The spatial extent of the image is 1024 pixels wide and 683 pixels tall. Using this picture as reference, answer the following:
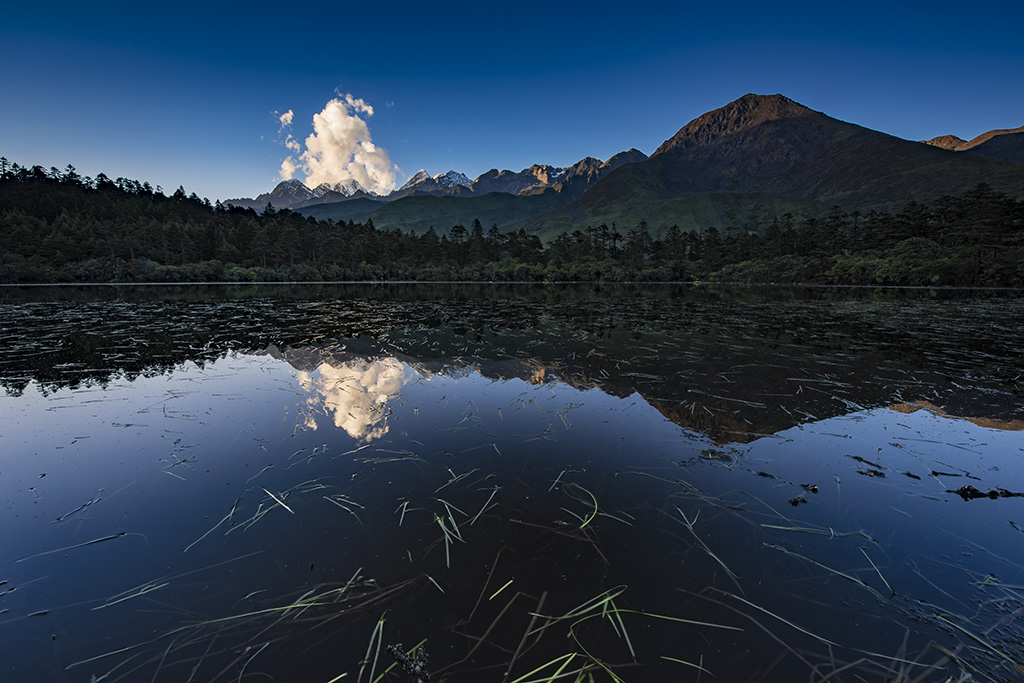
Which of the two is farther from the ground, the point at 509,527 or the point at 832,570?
the point at 509,527

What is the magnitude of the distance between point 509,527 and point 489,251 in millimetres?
115086

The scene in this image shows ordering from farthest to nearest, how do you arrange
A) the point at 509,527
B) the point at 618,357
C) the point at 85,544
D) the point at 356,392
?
1. the point at 618,357
2. the point at 356,392
3. the point at 509,527
4. the point at 85,544

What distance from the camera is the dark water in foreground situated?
120 inches

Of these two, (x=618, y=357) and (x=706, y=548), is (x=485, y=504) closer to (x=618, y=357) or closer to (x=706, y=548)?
(x=706, y=548)

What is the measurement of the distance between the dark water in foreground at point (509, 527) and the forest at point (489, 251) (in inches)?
3153

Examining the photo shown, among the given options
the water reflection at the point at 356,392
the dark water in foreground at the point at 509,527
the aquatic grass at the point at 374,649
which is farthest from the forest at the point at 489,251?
the aquatic grass at the point at 374,649

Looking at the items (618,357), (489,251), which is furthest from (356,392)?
(489,251)

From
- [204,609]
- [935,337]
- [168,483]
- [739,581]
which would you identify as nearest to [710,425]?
[739,581]

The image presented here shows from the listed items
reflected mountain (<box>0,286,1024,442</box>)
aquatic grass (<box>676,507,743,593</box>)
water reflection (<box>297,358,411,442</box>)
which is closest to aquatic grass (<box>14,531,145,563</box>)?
water reflection (<box>297,358,411,442</box>)

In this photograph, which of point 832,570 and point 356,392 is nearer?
point 832,570

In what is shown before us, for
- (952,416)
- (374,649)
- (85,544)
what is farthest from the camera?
(952,416)

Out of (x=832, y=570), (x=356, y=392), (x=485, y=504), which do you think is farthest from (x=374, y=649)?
(x=356, y=392)

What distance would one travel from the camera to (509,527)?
463 cm

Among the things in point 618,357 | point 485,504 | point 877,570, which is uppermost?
point 485,504
